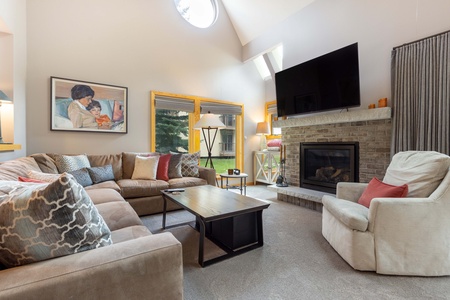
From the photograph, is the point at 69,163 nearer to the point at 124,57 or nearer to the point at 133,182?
the point at 133,182

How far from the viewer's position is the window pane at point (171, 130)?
4320mm

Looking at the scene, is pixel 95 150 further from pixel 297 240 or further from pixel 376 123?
pixel 376 123

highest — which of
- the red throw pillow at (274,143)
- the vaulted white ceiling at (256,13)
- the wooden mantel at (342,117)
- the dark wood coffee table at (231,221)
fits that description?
the vaulted white ceiling at (256,13)

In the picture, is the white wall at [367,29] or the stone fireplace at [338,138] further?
the stone fireplace at [338,138]

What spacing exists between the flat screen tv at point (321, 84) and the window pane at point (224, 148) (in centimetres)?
147

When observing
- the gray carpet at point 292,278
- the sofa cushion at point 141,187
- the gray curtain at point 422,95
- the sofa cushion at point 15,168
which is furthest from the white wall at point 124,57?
the gray curtain at point 422,95

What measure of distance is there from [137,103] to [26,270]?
3.60 m

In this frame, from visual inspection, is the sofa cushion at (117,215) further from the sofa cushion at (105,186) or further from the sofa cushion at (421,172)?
the sofa cushion at (421,172)

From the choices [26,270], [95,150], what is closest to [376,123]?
[26,270]

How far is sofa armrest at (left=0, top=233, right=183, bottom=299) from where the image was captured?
73 cm

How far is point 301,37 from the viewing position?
393cm

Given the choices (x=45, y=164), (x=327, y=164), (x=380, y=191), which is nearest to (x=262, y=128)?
(x=327, y=164)

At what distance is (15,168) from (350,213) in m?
3.07

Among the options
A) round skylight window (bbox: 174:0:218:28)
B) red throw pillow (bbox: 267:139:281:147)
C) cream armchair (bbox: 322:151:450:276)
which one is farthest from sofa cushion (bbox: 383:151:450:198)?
round skylight window (bbox: 174:0:218:28)
